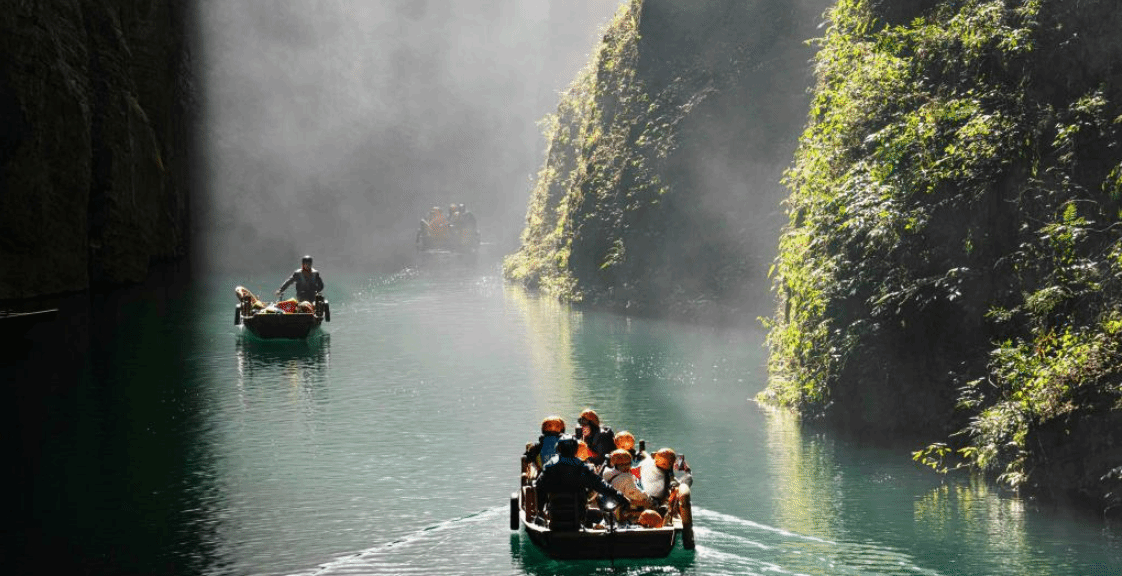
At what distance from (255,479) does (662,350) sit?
21.5 metres

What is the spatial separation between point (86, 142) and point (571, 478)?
145 feet

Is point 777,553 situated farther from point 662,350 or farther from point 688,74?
point 688,74

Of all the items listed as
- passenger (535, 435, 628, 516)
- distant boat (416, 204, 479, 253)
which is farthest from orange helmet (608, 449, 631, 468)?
distant boat (416, 204, 479, 253)

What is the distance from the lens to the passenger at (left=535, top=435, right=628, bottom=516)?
16.1 metres

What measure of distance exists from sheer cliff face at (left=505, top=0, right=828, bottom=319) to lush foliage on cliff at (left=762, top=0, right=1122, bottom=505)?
76.0ft

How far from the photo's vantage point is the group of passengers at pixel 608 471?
1619 centimetres

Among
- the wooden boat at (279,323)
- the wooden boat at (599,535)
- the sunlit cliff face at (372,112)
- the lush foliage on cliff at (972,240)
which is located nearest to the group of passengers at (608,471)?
the wooden boat at (599,535)

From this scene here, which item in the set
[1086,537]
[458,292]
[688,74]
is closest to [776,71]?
[688,74]

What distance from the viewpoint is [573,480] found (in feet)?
53.0

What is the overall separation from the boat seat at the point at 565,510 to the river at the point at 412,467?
2.24ft

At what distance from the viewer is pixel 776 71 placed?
53875 mm

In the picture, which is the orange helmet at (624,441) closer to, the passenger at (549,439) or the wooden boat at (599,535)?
the passenger at (549,439)

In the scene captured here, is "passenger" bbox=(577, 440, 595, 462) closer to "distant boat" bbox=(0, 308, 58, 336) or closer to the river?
the river

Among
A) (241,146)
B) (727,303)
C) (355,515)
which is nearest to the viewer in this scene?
(355,515)
